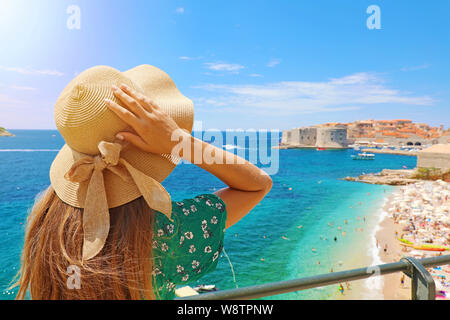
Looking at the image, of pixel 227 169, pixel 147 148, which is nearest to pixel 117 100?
pixel 147 148

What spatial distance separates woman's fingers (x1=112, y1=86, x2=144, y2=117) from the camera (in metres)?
0.82

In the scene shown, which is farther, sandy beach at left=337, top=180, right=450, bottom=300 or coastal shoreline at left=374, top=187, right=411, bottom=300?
sandy beach at left=337, top=180, right=450, bottom=300

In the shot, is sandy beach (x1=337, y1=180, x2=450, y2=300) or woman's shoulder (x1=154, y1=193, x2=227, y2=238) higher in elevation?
woman's shoulder (x1=154, y1=193, x2=227, y2=238)

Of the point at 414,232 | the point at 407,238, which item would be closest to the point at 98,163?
the point at 407,238

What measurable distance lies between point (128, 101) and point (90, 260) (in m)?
0.41

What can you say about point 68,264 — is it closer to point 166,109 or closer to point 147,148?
point 147,148

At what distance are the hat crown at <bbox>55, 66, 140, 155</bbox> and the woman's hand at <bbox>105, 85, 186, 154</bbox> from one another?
0.08 ft

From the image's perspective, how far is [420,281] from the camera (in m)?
1.10

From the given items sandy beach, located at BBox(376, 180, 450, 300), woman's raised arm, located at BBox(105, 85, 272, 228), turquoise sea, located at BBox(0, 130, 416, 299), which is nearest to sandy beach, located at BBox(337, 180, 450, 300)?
sandy beach, located at BBox(376, 180, 450, 300)

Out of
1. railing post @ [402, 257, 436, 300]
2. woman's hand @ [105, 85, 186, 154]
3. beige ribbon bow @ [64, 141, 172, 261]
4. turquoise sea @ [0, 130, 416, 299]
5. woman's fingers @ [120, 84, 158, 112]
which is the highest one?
woman's fingers @ [120, 84, 158, 112]

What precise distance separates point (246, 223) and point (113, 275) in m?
25.3

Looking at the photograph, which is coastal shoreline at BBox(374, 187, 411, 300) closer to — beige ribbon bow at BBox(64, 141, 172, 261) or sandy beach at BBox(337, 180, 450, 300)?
sandy beach at BBox(337, 180, 450, 300)

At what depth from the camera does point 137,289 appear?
0.84 meters

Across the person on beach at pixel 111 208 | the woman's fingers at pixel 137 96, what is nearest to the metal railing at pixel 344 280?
the person on beach at pixel 111 208
